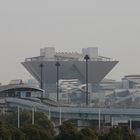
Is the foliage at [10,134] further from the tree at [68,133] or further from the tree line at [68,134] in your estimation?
the tree at [68,133]

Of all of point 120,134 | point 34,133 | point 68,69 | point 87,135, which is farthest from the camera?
point 68,69

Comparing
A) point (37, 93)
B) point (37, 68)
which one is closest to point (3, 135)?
point (37, 93)

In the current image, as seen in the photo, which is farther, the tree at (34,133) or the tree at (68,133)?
the tree at (34,133)

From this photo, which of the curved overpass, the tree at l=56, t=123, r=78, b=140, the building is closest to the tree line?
the tree at l=56, t=123, r=78, b=140

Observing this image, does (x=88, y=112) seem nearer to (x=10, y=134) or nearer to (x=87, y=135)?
(x=87, y=135)

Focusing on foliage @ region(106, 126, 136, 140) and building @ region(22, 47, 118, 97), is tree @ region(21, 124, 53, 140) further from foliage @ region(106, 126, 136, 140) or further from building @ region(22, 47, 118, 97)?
building @ region(22, 47, 118, 97)

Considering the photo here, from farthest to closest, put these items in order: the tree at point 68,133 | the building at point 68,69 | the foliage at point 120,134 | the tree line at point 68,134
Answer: the building at point 68,69 → the tree at point 68,133 → the foliage at point 120,134 → the tree line at point 68,134

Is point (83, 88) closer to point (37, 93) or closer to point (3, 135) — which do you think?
point (37, 93)

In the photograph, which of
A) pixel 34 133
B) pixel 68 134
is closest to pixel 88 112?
pixel 34 133

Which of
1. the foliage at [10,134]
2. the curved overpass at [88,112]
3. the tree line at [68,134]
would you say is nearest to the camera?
the foliage at [10,134]

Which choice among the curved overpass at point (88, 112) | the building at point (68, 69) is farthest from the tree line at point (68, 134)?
the building at point (68, 69)

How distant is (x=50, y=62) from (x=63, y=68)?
439 centimetres

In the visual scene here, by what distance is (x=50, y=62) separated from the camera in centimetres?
18900

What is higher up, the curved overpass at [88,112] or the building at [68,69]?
the building at [68,69]
